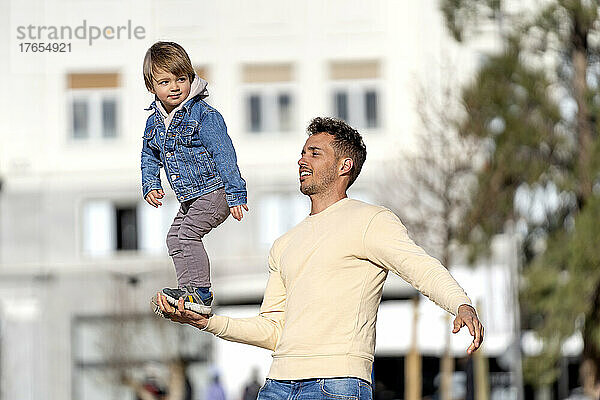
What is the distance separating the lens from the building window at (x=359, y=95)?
25.2 metres

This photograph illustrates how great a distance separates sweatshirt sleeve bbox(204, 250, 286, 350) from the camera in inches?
182

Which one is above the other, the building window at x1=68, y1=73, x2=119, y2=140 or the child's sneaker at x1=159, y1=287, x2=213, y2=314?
the building window at x1=68, y1=73, x2=119, y2=140

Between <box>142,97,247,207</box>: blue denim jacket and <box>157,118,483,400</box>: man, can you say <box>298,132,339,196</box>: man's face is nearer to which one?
<box>157,118,483,400</box>: man

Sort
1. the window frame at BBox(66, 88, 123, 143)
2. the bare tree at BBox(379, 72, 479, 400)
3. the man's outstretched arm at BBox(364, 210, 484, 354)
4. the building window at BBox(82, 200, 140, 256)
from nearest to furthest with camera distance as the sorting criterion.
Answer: the man's outstretched arm at BBox(364, 210, 484, 354) < the window frame at BBox(66, 88, 123, 143) < the bare tree at BBox(379, 72, 479, 400) < the building window at BBox(82, 200, 140, 256)

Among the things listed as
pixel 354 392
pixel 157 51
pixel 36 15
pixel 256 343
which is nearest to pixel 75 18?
pixel 36 15

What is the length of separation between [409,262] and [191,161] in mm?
864

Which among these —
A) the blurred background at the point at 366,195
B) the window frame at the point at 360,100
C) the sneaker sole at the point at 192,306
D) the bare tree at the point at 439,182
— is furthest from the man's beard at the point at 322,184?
the window frame at the point at 360,100

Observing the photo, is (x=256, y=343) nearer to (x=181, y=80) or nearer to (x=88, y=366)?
(x=181, y=80)

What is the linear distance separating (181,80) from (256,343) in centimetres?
102

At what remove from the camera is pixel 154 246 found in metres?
24.1

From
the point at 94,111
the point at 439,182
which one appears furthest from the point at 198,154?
the point at 439,182

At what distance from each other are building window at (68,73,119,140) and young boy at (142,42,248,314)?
5.23 m

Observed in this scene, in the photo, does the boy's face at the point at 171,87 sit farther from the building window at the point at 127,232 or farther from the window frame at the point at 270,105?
the window frame at the point at 270,105

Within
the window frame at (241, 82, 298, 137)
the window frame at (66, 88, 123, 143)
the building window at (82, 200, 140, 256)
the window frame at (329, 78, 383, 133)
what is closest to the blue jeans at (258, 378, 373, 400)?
the window frame at (66, 88, 123, 143)
